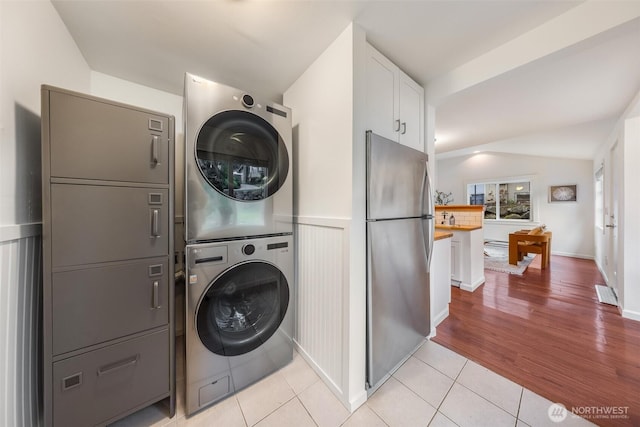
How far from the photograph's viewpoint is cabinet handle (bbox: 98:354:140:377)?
3.39ft

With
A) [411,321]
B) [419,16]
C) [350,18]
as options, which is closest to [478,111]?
[419,16]

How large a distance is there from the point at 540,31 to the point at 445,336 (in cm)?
234

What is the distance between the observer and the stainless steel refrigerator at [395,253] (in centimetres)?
133

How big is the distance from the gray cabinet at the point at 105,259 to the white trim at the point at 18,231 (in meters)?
0.08

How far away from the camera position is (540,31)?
51.1 inches

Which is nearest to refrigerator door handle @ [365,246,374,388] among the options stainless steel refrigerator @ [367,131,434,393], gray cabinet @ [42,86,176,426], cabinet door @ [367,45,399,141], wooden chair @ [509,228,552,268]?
stainless steel refrigerator @ [367,131,434,393]

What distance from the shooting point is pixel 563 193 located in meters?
5.33

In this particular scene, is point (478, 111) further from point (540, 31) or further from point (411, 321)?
point (411, 321)

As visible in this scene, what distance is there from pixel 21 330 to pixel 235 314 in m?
0.88

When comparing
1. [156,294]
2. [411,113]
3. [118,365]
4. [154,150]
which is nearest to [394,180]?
[411,113]

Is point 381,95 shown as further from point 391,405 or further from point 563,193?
point 563,193

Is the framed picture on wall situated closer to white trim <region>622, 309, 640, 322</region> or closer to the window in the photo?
the window

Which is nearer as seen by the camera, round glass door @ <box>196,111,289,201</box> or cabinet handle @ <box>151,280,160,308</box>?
cabinet handle @ <box>151,280,160,308</box>

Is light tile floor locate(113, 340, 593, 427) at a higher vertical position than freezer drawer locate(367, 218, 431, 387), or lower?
lower
